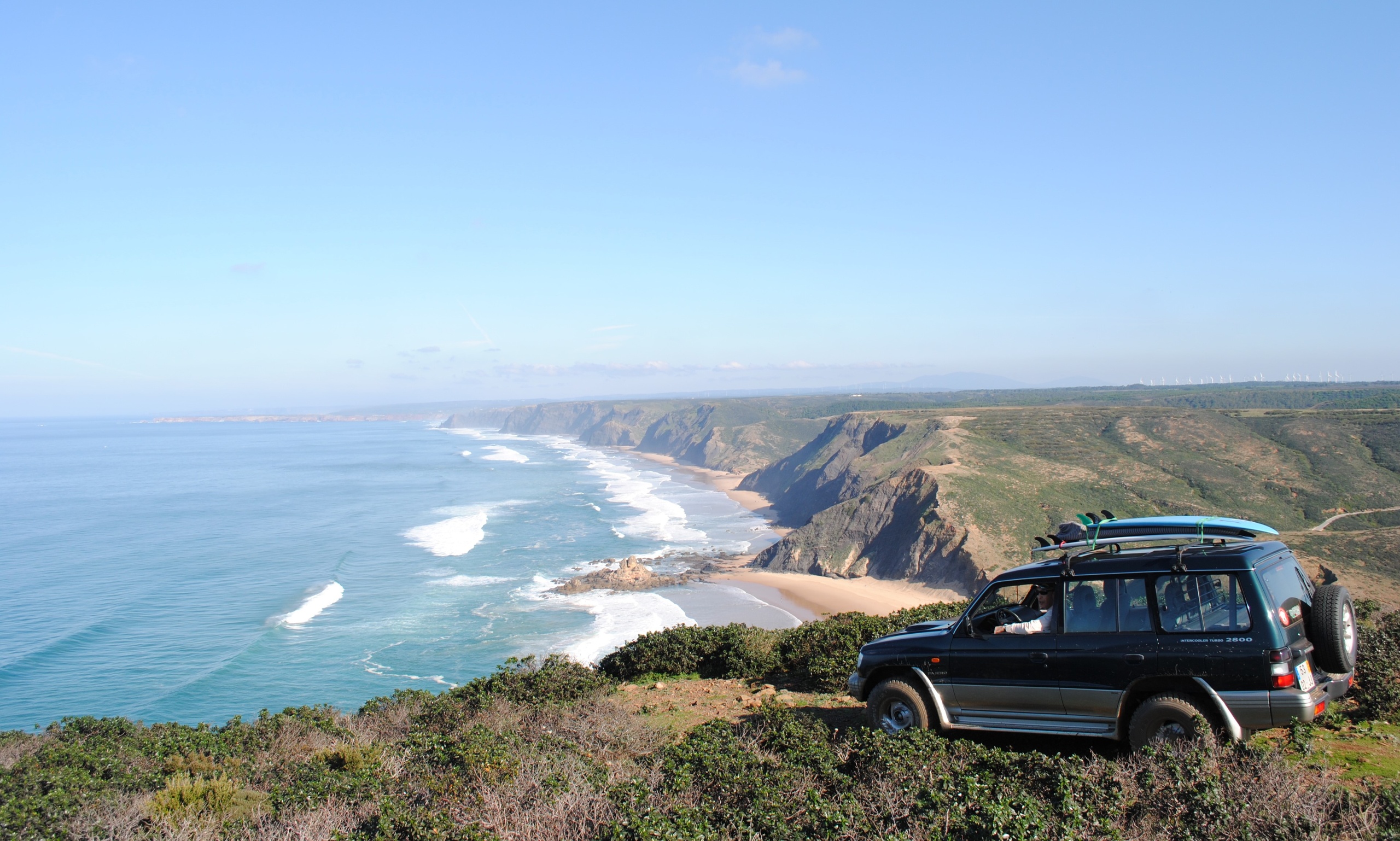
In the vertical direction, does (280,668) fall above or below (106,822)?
below

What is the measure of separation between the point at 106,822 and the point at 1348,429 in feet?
274

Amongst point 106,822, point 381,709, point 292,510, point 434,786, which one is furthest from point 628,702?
point 292,510

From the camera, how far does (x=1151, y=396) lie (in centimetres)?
15975

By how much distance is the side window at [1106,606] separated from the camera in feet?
21.4

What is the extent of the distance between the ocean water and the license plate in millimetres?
27477

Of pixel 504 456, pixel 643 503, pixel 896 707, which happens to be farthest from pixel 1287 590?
pixel 504 456

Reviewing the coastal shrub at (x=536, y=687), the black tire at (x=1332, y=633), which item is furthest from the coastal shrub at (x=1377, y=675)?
the coastal shrub at (x=536, y=687)

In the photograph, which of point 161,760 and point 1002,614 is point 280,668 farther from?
Answer: point 1002,614

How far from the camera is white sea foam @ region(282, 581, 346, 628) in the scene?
37875mm

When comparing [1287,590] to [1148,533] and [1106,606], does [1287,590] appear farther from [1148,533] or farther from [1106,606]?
[1106,606]

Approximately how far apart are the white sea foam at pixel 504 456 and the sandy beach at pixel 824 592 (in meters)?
81.7

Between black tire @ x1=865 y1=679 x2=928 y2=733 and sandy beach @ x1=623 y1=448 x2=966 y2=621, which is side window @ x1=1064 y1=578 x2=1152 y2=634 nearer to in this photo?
black tire @ x1=865 y1=679 x2=928 y2=733

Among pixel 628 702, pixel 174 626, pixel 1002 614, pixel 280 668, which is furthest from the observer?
pixel 174 626

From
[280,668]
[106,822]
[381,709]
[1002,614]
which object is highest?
[1002,614]
